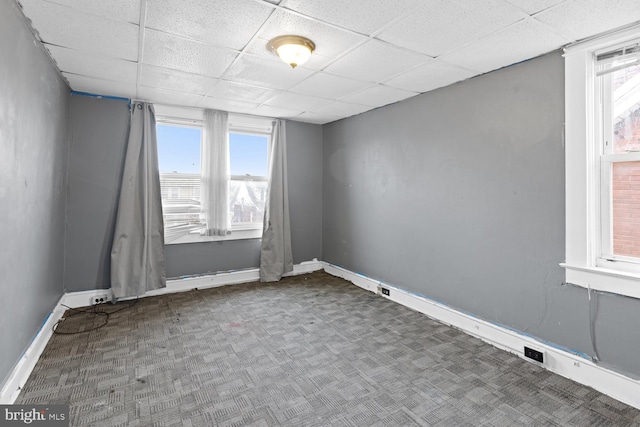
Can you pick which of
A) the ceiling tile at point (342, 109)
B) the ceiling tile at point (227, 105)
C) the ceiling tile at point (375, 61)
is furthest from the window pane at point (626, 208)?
the ceiling tile at point (227, 105)

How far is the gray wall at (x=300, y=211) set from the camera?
4512mm

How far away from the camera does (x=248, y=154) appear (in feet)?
15.5

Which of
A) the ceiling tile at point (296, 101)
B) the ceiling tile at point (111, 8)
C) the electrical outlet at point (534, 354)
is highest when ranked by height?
the ceiling tile at point (296, 101)

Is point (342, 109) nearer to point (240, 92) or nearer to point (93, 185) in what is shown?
point (240, 92)

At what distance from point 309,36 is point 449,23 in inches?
36.3

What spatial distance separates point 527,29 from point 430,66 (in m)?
0.76

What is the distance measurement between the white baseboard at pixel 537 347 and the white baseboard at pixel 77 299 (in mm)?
1980

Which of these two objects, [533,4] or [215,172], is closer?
[533,4]

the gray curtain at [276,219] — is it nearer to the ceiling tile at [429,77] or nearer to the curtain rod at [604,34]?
the ceiling tile at [429,77]

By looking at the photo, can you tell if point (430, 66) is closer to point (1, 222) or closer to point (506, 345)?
point (506, 345)

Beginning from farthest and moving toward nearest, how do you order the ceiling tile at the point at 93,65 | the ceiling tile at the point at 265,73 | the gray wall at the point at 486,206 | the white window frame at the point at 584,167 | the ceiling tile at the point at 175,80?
1. the ceiling tile at the point at 175,80
2. the ceiling tile at the point at 265,73
3. the ceiling tile at the point at 93,65
4. the gray wall at the point at 486,206
5. the white window frame at the point at 584,167

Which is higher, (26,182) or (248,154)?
(248,154)

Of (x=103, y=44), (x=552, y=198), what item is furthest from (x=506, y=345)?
(x=103, y=44)

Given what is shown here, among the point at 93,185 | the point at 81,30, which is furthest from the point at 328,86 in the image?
the point at 93,185
